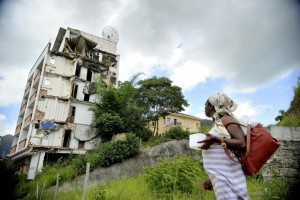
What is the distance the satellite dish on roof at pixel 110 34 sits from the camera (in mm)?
29391

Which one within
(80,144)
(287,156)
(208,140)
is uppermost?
(80,144)

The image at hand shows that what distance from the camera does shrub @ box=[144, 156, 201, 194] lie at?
5863 millimetres

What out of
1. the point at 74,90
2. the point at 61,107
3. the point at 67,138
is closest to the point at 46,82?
the point at 74,90

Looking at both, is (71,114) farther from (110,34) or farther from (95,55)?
(110,34)

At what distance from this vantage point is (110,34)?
2984cm

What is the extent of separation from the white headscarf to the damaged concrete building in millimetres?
17632

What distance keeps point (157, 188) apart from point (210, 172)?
4.65m

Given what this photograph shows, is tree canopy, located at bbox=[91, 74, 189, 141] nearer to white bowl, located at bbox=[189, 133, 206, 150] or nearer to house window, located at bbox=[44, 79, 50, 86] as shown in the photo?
house window, located at bbox=[44, 79, 50, 86]

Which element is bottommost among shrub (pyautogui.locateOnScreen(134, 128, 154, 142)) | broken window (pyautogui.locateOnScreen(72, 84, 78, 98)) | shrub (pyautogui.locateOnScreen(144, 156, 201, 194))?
shrub (pyautogui.locateOnScreen(144, 156, 201, 194))

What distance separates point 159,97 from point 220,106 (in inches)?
772

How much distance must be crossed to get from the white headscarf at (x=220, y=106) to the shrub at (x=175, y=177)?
4.08 m

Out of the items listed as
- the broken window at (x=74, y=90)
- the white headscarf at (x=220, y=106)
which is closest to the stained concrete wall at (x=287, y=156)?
the white headscarf at (x=220, y=106)

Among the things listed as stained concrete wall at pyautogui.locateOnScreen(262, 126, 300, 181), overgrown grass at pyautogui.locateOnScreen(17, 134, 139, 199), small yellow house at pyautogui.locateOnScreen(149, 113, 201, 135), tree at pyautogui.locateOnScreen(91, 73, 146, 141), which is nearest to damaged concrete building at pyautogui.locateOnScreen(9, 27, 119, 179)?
tree at pyautogui.locateOnScreen(91, 73, 146, 141)

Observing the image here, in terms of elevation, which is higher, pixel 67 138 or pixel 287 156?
pixel 67 138
